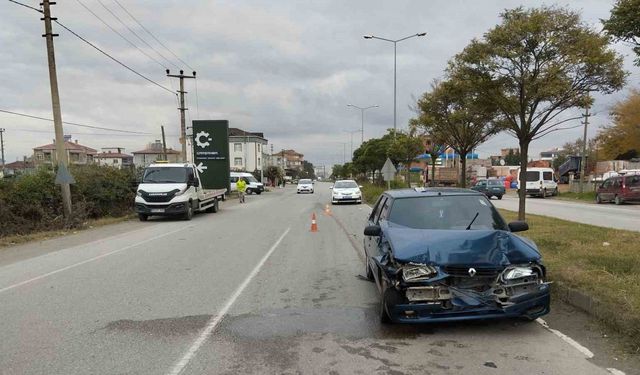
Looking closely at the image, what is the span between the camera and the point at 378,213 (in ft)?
26.6

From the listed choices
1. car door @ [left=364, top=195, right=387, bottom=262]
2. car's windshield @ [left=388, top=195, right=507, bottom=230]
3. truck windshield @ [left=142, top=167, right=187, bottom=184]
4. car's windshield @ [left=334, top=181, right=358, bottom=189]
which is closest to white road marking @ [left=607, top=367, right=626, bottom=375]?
car's windshield @ [left=388, top=195, right=507, bottom=230]

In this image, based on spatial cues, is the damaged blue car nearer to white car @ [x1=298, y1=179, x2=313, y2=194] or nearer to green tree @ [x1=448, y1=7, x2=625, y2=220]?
green tree @ [x1=448, y1=7, x2=625, y2=220]

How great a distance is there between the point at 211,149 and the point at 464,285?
96.0ft

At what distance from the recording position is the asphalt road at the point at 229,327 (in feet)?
15.5

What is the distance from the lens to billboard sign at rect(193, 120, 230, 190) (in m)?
33.1

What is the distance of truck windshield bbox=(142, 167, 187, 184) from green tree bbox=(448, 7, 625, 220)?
12782 millimetres

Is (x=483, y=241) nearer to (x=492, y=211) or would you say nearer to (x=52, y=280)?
(x=492, y=211)

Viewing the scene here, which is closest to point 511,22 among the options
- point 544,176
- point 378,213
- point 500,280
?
point 378,213

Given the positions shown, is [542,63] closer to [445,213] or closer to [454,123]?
[445,213]

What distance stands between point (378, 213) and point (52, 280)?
5498 mm

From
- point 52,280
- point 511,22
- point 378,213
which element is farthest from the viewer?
point 511,22

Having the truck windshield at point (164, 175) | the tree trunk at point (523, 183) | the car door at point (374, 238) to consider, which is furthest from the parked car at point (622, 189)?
the car door at point (374, 238)

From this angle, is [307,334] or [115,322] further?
[115,322]

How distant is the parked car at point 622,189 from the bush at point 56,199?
86.8 feet
